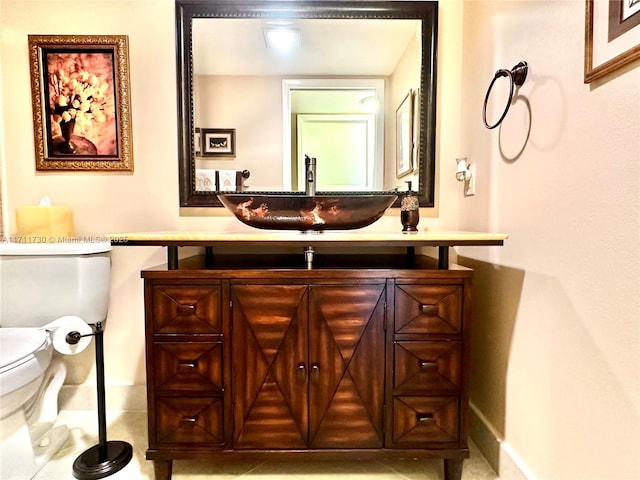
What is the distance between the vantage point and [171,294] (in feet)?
3.43

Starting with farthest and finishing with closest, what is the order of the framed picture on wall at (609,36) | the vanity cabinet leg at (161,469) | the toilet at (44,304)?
the toilet at (44,304) → the vanity cabinet leg at (161,469) → the framed picture on wall at (609,36)

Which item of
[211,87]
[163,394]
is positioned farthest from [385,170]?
[163,394]

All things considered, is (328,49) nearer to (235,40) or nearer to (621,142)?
(235,40)

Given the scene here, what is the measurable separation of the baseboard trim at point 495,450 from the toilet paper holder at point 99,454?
1.37m

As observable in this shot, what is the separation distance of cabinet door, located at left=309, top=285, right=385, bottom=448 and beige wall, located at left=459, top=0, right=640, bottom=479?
0.46 metres

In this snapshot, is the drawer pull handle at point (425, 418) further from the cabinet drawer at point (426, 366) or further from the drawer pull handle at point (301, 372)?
the drawer pull handle at point (301, 372)

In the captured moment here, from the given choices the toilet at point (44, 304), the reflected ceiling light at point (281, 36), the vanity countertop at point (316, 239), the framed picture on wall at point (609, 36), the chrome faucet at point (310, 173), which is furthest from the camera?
the reflected ceiling light at point (281, 36)

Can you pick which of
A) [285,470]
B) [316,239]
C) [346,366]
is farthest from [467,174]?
[285,470]

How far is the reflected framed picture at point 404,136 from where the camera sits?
150 centimetres

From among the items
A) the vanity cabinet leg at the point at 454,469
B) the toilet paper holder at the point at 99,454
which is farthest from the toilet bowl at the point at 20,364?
the vanity cabinet leg at the point at 454,469

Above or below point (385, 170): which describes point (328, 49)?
above

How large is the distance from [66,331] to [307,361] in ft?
3.03

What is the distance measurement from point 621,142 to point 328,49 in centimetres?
118

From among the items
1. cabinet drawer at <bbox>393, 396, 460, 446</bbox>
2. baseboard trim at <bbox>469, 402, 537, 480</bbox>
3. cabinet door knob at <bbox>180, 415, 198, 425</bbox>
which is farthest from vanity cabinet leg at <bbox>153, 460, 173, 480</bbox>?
baseboard trim at <bbox>469, 402, 537, 480</bbox>
